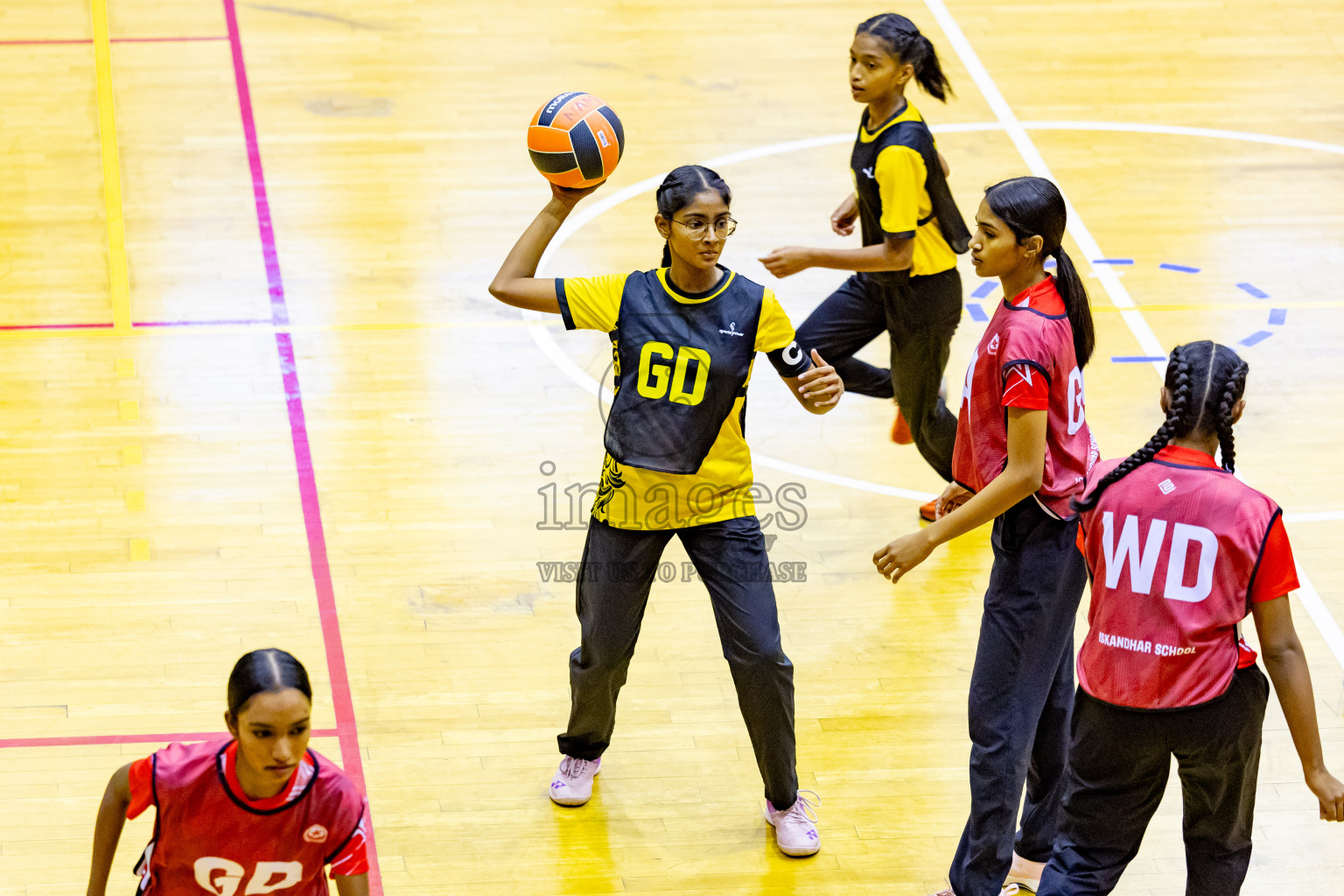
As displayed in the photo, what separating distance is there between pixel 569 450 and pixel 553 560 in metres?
0.87

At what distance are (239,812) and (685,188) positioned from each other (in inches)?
85.2

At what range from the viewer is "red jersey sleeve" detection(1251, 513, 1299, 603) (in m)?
4.03

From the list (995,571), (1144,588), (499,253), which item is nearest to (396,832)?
(995,571)

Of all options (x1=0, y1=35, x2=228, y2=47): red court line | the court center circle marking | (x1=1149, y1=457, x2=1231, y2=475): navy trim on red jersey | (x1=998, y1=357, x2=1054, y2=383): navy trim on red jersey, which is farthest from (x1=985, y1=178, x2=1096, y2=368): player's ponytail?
(x1=0, y1=35, x2=228, y2=47): red court line

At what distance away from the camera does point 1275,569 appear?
13.3ft

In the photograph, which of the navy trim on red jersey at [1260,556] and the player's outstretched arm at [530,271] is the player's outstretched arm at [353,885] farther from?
the navy trim on red jersey at [1260,556]

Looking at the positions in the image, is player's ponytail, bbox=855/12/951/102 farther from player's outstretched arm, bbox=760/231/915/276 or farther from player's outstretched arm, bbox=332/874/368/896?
player's outstretched arm, bbox=332/874/368/896

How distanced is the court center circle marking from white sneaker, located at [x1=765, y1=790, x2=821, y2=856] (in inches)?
92.3

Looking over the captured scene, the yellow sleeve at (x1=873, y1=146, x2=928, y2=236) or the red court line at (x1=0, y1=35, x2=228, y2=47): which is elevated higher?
the red court line at (x1=0, y1=35, x2=228, y2=47)

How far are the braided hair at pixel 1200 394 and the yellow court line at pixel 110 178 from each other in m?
5.75

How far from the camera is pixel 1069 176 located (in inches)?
405

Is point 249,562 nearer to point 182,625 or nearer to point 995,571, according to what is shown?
point 182,625

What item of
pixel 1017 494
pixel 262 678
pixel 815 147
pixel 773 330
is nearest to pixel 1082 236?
pixel 815 147

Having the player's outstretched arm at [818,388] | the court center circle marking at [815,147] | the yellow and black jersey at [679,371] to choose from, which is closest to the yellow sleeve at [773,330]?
the yellow and black jersey at [679,371]
